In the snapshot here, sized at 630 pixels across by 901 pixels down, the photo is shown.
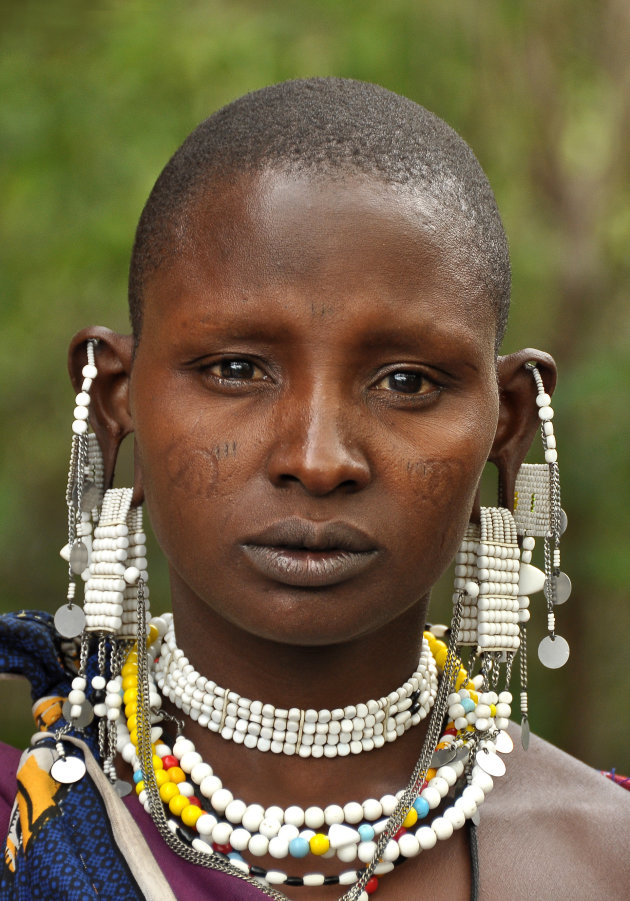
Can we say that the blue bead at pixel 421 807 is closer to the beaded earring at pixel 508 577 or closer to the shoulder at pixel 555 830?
the shoulder at pixel 555 830

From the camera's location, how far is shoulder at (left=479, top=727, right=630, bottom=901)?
6.98 feet

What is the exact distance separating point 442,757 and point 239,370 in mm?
885

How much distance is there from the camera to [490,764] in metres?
2.15

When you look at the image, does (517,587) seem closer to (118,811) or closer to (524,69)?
(118,811)

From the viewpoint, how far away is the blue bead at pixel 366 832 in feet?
6.61

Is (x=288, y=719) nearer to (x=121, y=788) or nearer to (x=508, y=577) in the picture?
(x=121, y=788)

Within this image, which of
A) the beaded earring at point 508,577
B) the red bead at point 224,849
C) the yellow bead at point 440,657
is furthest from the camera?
the yellow bead at point 440,657

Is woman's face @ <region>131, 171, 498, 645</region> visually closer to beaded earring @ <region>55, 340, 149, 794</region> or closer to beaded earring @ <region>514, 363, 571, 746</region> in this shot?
beaded earring @ <region>55, 340, 149, 794</region>

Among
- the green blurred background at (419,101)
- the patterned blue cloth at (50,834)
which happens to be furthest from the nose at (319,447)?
the green blurred background at (419,101)

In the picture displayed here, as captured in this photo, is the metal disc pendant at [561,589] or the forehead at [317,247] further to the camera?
the metal disc pendant at [561,589]

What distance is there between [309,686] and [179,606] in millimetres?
322

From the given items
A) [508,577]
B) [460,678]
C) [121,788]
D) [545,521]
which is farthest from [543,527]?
[121,788]

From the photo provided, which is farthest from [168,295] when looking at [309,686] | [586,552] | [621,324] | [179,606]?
[621,324]

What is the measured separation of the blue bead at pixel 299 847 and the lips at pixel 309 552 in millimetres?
495
